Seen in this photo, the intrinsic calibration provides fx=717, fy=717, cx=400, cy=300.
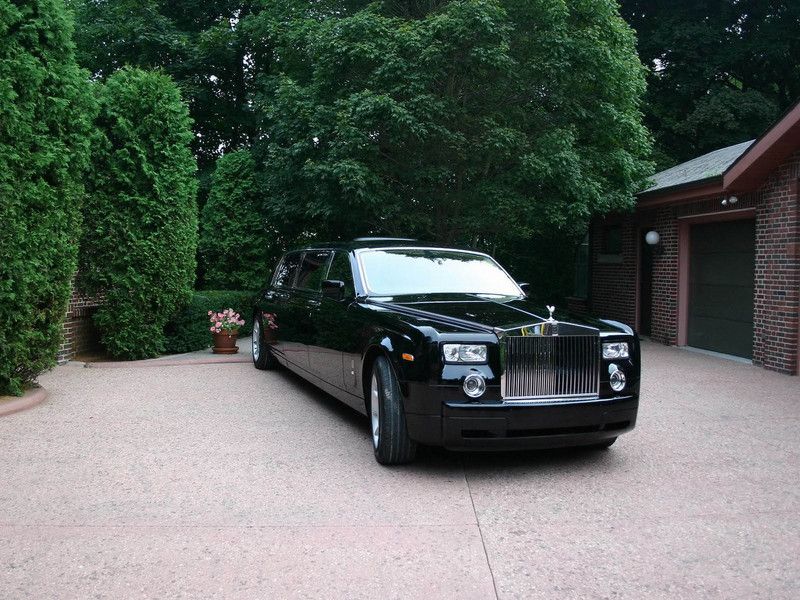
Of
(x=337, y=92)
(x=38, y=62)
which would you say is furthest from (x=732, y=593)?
(x=337, y=92)

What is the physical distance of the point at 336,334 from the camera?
659 centimetres

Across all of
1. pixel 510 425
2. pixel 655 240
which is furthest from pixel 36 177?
pixel 655 240

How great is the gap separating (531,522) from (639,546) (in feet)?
2.06

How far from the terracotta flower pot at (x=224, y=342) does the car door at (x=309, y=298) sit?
11.9 feet

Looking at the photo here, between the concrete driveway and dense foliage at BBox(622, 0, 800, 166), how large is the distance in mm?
19177

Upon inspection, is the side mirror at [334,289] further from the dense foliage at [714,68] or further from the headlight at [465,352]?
the dense foliage at [714,68]

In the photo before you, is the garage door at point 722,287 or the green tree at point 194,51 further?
the green tree at point 194,51

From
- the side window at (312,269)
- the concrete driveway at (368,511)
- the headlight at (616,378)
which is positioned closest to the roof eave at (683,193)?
the concrete driveway at (368,511)

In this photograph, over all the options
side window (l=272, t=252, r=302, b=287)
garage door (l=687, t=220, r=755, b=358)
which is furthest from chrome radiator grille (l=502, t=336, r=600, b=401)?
garage door (l=687, t=220, r=755, b=358)

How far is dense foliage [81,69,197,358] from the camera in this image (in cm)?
1042

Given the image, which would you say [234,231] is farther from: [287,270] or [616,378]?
[616,378]

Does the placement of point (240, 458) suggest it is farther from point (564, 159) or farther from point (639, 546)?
point (564, 159)

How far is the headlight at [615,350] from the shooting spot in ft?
17.0

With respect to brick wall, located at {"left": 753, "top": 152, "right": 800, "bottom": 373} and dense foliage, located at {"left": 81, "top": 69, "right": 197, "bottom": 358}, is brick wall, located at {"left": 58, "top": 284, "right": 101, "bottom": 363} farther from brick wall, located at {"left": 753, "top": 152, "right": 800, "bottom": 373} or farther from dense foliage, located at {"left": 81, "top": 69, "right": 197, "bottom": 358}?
brick wall, located at {"left": 753, "top": 152, "right": 800, "bottom": 373}
